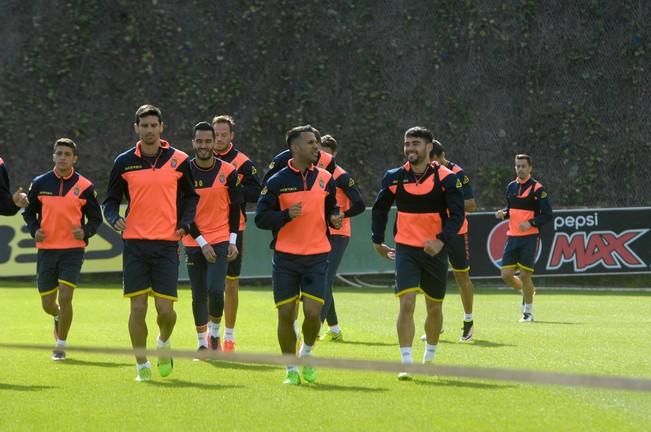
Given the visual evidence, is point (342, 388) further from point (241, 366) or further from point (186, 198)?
point (186, 198)

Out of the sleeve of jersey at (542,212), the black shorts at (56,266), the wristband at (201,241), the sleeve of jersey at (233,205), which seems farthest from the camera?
the sleeve of jersey at (542,212)

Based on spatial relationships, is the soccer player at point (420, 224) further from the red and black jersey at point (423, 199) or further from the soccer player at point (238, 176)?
the soccer player at point (238, 176)

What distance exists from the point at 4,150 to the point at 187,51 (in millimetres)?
4913

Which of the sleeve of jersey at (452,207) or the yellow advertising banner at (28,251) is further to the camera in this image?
the yellow advertising banner at (28,251)

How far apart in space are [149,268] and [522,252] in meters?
9.22

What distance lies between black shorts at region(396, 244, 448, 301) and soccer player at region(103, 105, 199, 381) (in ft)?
A: 6.36

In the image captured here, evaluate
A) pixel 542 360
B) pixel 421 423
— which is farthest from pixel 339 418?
pixel 542 360

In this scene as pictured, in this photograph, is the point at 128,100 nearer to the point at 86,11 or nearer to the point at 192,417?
the point at 86,11

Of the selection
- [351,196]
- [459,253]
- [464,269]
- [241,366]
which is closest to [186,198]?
[241,366]

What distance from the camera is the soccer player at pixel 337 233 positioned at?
44.1ft

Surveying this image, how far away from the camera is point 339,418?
8.97 meters

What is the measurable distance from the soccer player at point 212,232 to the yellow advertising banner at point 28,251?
14.2 metres

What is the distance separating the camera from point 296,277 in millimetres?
11000

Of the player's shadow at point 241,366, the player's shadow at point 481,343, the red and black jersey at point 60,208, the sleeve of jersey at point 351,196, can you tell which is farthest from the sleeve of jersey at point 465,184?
the red and black jersey at point 60,208
